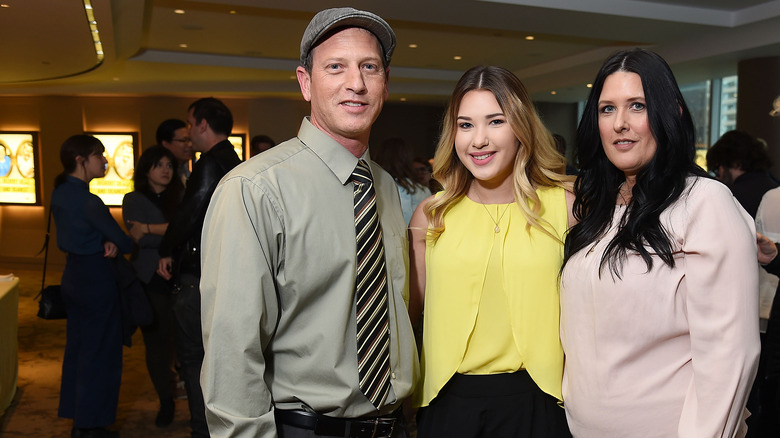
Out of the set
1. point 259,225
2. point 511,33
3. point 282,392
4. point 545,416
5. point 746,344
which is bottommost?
point 545,416

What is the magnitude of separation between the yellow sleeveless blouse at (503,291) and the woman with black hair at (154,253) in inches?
104

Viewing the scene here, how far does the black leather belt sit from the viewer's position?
154cm

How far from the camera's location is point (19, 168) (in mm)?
11953

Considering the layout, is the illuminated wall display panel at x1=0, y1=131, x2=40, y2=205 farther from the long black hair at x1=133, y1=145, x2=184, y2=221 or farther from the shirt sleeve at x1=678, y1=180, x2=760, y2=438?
the shirt sleeve at x1=678, y1=180, x2=760, y2=438

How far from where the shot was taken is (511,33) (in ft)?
27.4

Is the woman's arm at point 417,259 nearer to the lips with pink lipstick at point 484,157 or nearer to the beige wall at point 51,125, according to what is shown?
the lips with pink lipstick at point 484,157

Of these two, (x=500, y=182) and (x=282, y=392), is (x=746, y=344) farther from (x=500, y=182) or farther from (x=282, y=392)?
(x=282, y=392)

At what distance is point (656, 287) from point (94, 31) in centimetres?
657

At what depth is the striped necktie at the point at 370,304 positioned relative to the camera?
A: 5.11 ft

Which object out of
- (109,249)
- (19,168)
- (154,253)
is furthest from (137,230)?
(19,168)

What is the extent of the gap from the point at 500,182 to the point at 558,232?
Answer: 236 millimetres

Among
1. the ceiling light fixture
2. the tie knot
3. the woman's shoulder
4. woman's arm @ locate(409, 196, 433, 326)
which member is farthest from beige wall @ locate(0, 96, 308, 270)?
the woman's shoulder

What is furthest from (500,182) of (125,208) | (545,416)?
(125,208)

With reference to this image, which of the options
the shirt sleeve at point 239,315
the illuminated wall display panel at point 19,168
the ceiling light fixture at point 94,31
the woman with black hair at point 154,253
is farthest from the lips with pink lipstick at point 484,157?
the illuminated wall display panel at point 19,168
